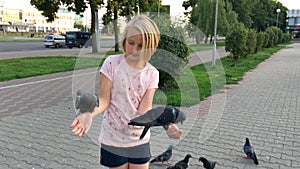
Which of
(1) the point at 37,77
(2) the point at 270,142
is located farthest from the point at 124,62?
(1) the point at 37,77

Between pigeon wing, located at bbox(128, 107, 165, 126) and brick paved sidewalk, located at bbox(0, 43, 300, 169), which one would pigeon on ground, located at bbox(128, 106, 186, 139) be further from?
brick paved sidewalk, located at bbox(0, 43, 300, 169)

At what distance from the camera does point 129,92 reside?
5.65ft

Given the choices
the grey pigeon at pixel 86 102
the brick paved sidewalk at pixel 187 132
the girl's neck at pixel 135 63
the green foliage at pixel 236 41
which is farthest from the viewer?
the green foliage at pixel 236 41

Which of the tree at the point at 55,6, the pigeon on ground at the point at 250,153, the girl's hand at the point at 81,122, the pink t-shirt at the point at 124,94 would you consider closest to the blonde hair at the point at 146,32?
the pink t-shirt at the point at 124,94

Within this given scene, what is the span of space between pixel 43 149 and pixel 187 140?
7.18 ft

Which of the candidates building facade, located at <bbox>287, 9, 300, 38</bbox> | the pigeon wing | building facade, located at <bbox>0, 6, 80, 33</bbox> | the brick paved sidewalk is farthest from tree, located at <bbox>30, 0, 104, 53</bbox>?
building facade, located at <bbox>287, 9, 300, 38</bbox>

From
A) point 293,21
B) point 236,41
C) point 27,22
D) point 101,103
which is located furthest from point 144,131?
point 27,22

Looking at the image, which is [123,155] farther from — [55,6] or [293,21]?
[293,21]

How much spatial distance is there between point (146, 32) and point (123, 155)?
0.87 meters

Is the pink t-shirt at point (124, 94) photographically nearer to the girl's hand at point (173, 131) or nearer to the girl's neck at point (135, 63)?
the girl's neck at point (135, 63)

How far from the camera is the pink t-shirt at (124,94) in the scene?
171 cm

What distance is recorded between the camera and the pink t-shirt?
1708 mm

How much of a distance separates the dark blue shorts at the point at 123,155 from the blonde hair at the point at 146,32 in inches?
25.9

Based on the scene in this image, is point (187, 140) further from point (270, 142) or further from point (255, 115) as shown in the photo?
point (255, 115)
